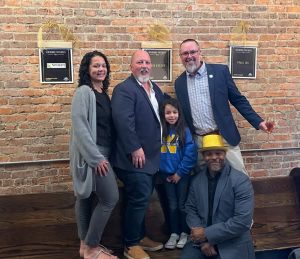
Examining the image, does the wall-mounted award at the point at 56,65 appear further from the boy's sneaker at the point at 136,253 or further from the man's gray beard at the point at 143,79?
the boy's sneaker at the point at 136,253

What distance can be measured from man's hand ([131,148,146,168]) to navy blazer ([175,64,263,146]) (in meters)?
0.64

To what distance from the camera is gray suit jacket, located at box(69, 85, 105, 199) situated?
2.99 meters

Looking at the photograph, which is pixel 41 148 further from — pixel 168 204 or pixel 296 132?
pixel 296 132

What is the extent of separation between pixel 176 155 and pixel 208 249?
0.77 meters

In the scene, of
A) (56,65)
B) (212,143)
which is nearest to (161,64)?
(56,65)

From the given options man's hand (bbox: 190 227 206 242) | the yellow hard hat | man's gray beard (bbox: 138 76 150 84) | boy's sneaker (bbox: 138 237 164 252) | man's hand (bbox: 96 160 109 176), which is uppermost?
man's gray beard (bbox: 138 76 150 84)

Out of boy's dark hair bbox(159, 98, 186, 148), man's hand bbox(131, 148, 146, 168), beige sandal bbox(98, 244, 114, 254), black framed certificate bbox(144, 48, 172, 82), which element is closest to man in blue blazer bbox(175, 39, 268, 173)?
boy's dark hair bbox(159, 98, 186, 148)

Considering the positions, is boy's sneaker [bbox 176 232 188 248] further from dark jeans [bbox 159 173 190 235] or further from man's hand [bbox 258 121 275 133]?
man's hand [bbox 258 121 275 133]

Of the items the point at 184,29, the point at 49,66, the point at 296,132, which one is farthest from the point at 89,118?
the point at 296,132

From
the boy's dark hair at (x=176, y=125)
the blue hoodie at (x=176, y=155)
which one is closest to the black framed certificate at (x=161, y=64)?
the boy's dark hair at (x=176, y=125)

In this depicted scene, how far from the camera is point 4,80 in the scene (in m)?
3.69

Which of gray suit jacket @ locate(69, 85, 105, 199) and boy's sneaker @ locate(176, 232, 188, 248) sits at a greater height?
gray suit jacket @ locate(69, 85, 105, 199)

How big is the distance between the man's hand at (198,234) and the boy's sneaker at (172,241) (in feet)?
1.09

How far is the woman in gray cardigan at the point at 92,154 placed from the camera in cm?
301
